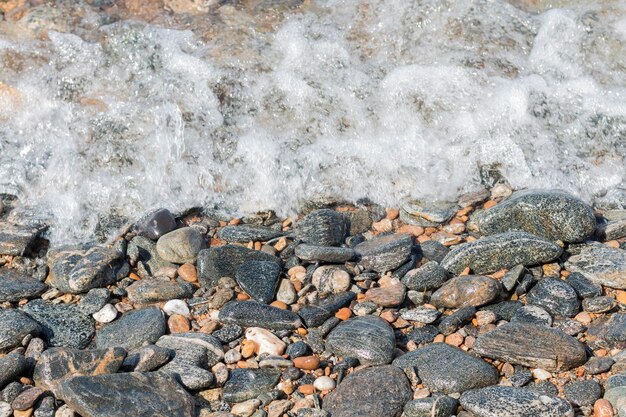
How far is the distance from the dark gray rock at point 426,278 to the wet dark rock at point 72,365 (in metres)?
1.54

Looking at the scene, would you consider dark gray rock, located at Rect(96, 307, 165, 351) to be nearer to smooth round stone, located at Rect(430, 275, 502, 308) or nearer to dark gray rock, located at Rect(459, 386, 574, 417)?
smooth round stone, located at Rect(430, 275, 502, 308)

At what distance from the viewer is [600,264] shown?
414 centimetres

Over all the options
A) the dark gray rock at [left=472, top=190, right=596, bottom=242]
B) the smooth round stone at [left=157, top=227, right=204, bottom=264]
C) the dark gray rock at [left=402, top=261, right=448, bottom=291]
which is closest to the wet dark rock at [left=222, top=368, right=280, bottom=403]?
the dark gray rock at [left=402, top=261, right=448, bottom=291]

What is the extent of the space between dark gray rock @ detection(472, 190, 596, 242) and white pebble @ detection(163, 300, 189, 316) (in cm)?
180

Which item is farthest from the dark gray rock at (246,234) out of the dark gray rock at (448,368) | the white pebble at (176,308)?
the dark gray rock at (448,368)

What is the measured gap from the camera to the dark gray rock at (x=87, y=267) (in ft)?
13.7

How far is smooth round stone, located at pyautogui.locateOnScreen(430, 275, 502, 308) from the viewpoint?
391 cm

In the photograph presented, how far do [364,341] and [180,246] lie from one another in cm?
138

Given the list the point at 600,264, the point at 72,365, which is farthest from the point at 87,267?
the point at 600,264


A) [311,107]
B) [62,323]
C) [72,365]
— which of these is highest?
[311,107]

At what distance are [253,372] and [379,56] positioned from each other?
3.09 metres

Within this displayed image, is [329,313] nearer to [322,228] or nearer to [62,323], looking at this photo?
[322,228]

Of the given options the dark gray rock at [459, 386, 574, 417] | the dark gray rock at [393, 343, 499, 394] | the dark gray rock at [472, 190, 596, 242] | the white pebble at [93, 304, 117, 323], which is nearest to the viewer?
the dark gray rock at [459, 386, 574, 417]

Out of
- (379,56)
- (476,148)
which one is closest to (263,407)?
(476,148)
